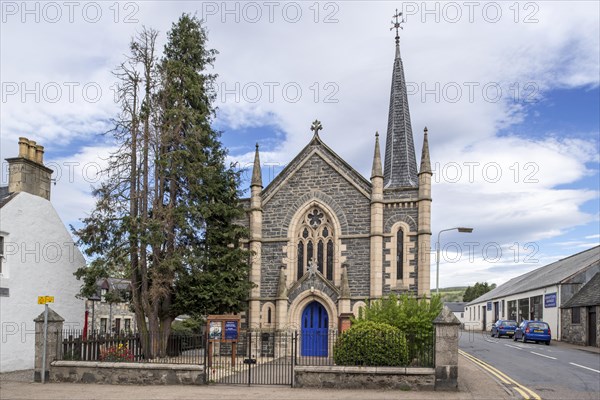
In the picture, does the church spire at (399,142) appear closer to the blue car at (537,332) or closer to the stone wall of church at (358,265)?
the stone wall of church at (358,265)

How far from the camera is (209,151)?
24844 millimetres

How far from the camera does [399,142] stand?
1149 inches

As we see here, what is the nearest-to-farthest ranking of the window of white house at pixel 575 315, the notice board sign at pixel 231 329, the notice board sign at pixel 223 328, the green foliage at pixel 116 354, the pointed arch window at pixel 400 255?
the green foliage at pixel 116 354 → the notice board sign at pixel 223 328 → the notice board sign at pixel 231 329 → the pointed arch window at pixel 400 255 → the window of white house at pixel 575 315

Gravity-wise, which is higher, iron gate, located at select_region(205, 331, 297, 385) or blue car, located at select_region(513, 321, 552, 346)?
iron gate, located at select_region(205, 331, 297, 385)

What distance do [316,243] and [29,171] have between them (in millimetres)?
12685

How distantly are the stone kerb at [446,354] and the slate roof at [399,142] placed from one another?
11689mm

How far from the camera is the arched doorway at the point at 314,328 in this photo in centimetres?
2447

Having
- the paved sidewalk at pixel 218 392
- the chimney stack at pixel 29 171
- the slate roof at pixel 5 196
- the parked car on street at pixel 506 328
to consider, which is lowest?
Answer: the parked car on street at pixel 506 328

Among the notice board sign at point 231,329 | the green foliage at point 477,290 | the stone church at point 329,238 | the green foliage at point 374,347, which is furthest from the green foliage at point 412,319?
the green foliage at point 477,290

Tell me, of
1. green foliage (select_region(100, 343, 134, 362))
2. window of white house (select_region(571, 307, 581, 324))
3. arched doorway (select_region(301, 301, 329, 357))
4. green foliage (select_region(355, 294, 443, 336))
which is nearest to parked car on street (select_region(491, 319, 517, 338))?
window of white house (select_region(571, 307, 581, 324))

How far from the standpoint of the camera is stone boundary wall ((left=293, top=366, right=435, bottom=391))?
13.9 m

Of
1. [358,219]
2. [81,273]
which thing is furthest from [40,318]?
[358,219]

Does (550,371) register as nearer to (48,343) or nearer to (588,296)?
(48,343)

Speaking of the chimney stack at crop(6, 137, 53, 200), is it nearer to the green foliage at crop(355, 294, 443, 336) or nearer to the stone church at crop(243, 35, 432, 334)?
the stone church at crop(243, 35, 432, 334)
